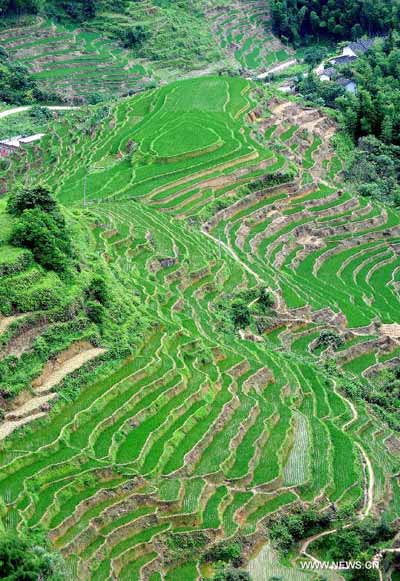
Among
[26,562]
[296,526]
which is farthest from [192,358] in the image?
[26,562]

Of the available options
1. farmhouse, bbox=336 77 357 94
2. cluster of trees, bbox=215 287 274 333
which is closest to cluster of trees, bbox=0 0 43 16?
farmhouse, bbox=336 77 357 94

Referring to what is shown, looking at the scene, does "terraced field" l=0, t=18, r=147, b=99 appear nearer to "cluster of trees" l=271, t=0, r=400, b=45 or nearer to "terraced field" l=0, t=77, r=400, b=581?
"terraced field" l=0, t=77, r=400, b=581

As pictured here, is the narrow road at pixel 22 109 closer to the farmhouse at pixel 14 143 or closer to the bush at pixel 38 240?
the farmhouse at pixel 14 143

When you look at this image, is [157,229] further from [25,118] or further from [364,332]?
[25,118]

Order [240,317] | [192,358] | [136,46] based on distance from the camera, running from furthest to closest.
→ [136,46] < [240,317] < [192,358]

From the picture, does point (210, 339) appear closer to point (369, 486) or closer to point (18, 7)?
point (369, 486)

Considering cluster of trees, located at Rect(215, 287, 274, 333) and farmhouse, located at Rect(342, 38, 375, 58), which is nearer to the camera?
cluster of trees, located at Rect(215, 287, 274, 333)

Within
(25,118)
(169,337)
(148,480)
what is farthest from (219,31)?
(148,480)
